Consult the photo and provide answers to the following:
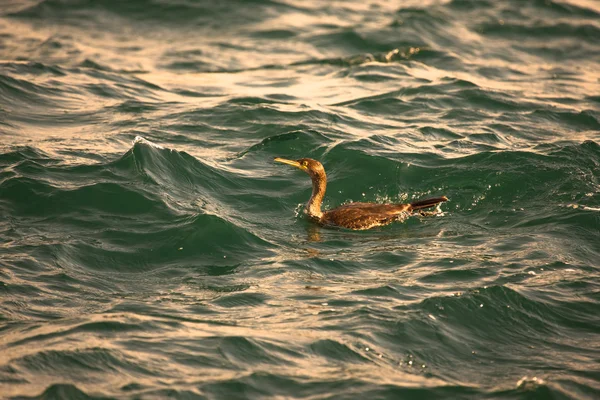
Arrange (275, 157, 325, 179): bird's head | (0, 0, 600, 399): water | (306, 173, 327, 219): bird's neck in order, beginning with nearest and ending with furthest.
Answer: (0, 0, 600, 399): water < (306, 173, 327, 219): bird's neck < (275, 157, 325, 179): bird's head

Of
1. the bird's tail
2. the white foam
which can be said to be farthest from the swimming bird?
the white foam

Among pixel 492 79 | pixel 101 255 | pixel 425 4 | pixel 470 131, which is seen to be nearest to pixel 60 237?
pixel 101 255

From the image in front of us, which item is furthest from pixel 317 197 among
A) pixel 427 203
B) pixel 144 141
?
pixel 144 141

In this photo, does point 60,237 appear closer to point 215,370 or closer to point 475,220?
point 215,370

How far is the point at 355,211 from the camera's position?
10.8m

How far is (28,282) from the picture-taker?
850cm

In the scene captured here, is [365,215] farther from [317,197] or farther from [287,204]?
[287,204]

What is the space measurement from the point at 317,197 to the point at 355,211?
64 cm

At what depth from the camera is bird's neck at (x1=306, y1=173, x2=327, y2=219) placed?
11070 mm

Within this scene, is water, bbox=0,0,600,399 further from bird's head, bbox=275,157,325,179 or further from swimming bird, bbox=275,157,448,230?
bird's head, bbox=275,157,325,179

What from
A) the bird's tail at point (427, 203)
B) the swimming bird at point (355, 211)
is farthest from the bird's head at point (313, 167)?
the bird's tail at point (427, 203)

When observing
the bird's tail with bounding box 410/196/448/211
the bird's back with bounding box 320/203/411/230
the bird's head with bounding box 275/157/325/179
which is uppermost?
the bird's head with bounding box 275/157/325/179

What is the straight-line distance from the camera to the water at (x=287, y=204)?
7258 mm

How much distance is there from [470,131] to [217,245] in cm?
560
